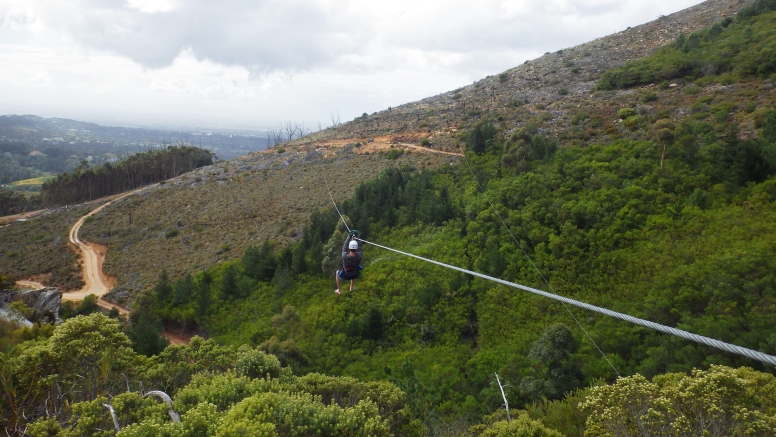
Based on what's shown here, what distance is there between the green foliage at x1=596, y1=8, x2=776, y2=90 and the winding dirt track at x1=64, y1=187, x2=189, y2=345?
3189 centimetres

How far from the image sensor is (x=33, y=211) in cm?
5738

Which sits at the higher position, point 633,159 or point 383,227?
point 633,159

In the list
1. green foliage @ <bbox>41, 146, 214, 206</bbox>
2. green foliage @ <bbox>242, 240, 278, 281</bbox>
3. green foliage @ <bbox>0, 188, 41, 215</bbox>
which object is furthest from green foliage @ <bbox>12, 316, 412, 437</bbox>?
green foliage @ <bbox>0, 188, 41, 215</bbox>

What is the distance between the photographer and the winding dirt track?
945 inches

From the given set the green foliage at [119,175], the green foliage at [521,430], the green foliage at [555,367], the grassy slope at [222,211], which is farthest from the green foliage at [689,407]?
the green foliage at [119,175]

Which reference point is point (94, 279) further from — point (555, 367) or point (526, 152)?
point (555, 367)

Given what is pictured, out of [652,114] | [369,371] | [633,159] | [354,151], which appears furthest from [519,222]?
[354,151]

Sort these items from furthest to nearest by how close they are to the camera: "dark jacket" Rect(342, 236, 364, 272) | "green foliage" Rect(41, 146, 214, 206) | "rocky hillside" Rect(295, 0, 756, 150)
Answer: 1. "green foliage" Rect(41, 146, 214, 206)
2. "rocky hillside" Rect(295, 0, 756, 150)
3. "dark jacket" Rect(342, 236, 364, 272)

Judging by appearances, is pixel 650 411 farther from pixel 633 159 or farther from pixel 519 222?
pixel 633 159

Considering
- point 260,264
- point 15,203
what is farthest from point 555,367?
point 15,203

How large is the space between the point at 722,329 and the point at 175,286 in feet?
75.2

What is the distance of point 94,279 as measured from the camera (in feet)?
96.4

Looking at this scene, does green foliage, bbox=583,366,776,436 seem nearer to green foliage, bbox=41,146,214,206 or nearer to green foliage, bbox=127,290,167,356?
green foliage, bbox=127,290,167,356

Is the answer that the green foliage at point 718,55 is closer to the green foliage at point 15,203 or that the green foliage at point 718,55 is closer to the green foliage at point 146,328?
the green foliage at point 146,328
